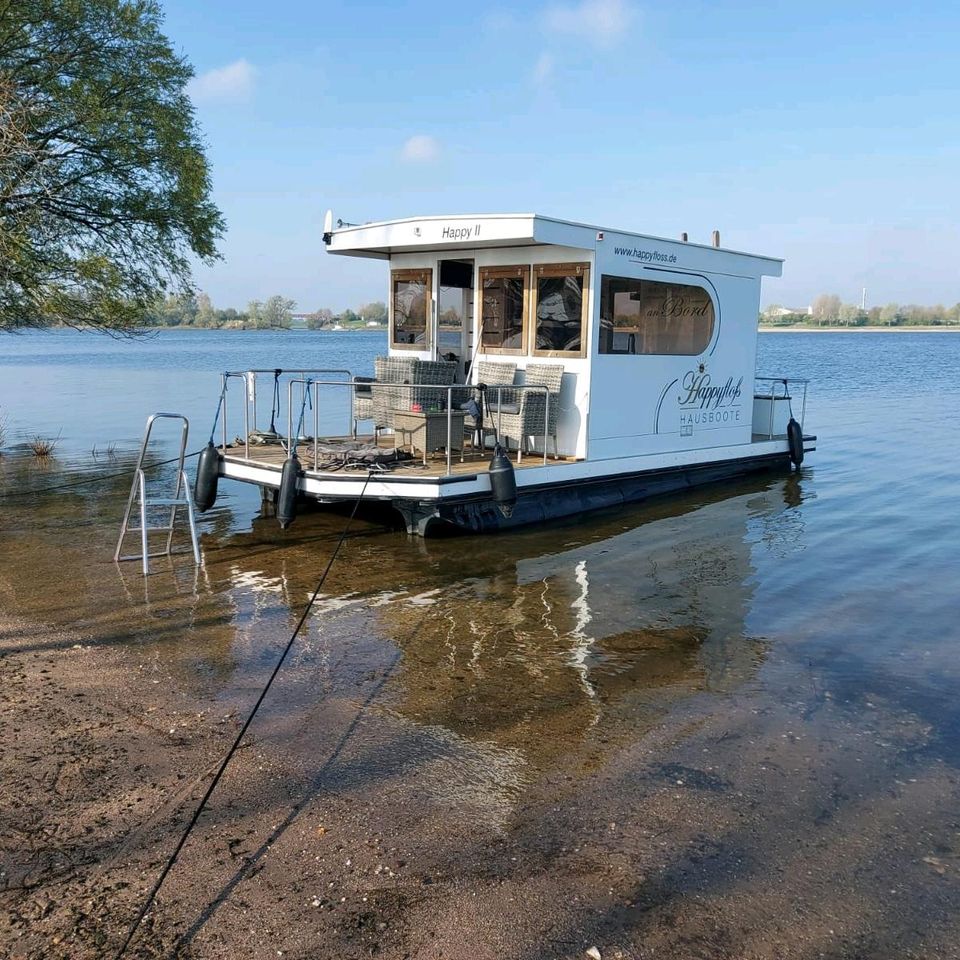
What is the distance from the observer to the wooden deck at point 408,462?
31.4ft

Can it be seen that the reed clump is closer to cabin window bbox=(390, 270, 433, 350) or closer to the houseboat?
the houseboat

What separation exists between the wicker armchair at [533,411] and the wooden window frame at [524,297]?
0.32 meters

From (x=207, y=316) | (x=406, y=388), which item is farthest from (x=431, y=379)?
(x=207, y=316)

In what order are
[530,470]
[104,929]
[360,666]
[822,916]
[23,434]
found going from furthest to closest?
[23,434] < [530,470] < [360,666] < [822,916] < [104,929]

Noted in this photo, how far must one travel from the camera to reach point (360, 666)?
249 inches

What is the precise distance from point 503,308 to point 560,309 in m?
0.76

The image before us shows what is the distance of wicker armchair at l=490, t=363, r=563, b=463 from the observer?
34.3ft

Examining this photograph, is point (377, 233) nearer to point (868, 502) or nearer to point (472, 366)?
point (472, 366)

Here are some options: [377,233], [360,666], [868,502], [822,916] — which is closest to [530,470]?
[377,233]

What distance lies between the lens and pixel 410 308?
40.3 feet

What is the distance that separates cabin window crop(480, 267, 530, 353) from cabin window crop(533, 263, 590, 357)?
18 centimetres

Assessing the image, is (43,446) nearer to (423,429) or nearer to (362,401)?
(362,401)

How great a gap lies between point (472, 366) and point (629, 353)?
1883 millimetres

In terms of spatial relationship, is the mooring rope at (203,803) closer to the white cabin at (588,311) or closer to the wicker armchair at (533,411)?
the wicker armchair at (533,411)
